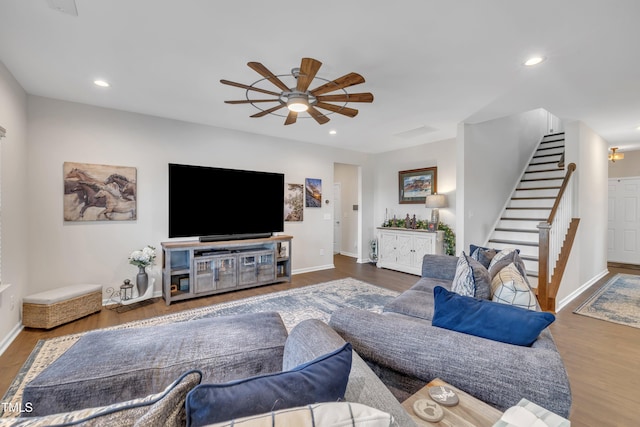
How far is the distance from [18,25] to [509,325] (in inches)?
145

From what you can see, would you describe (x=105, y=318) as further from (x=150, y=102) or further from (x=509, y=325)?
(x=509, y=325)

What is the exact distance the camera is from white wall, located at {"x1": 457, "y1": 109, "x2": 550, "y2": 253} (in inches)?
169

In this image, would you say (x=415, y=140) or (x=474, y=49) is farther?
(x=415, y=140)

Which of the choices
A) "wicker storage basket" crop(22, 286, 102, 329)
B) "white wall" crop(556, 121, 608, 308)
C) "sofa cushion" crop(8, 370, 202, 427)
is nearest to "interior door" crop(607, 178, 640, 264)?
"white wall" crop(556, 121, 608, 308)

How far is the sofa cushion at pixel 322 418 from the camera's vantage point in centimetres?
61

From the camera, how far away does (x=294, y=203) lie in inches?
208

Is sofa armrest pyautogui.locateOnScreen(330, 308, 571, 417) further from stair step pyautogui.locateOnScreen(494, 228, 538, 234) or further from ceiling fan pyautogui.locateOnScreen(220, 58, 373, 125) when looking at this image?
stair step pyautogui.locateOnScreen(494, 228, 538, 234)

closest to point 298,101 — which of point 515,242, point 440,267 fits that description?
point 440,267

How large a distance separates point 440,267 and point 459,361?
210cm

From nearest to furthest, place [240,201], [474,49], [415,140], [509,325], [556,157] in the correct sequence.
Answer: [509,325], [474,49], [240,201], [415,140], [556,157]

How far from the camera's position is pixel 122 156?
12.2ft

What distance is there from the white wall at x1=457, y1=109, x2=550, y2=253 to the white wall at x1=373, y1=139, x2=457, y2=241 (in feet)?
1.88

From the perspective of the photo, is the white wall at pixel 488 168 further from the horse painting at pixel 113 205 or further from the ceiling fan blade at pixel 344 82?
the horse painting at pixel 113 205

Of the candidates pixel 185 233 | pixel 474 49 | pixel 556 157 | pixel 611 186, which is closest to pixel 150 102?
pixel 185 233
